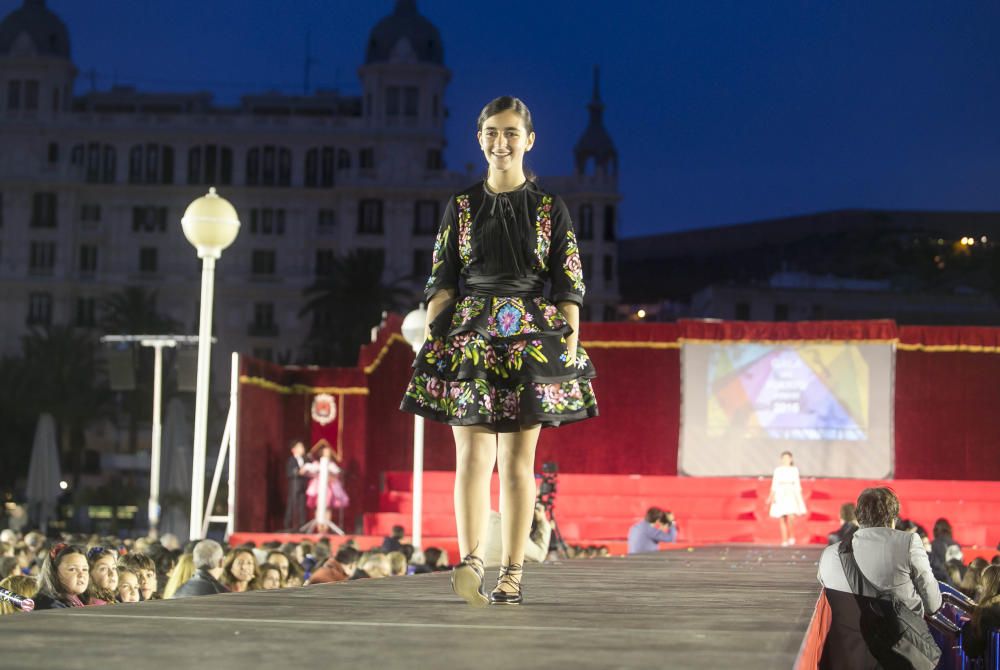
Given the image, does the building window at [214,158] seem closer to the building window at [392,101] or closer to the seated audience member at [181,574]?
the building window at [392,101]

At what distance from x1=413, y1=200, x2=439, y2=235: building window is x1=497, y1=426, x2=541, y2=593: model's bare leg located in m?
59.7

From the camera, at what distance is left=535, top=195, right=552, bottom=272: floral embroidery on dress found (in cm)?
439

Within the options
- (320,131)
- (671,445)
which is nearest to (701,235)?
(320,131)

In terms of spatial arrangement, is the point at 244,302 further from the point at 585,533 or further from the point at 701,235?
the point at 585,533

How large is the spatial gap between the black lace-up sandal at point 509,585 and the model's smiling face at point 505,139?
1.23m

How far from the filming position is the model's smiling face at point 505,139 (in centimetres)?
446

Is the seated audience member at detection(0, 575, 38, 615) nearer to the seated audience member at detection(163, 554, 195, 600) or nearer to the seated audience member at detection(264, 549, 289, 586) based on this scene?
the seated audience member at detection(163, 554, 195, 600)

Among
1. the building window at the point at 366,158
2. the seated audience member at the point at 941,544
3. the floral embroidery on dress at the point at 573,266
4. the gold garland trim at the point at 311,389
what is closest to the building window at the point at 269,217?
the building window at the point at 366,158

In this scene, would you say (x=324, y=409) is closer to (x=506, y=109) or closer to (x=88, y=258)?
(x=506, y=109)

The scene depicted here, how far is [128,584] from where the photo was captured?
6492 mm

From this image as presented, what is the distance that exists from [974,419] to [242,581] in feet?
66.6

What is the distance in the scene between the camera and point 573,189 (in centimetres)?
6494

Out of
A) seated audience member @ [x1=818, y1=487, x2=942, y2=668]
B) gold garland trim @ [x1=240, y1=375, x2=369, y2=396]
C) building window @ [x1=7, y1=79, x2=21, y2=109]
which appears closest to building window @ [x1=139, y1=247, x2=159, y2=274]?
building window @ [x1=7, y1=79, x2=21, y2=109]

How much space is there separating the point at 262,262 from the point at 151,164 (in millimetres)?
6776
